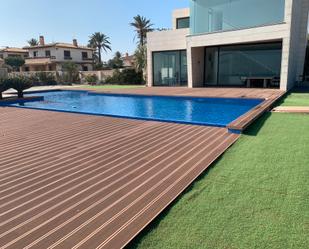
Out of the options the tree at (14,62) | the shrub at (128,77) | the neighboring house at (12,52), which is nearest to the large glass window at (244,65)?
the shrub at (128,77)

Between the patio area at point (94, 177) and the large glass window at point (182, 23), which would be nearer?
the patio area at point (94, 177)

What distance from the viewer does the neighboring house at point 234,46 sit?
14.9 meters

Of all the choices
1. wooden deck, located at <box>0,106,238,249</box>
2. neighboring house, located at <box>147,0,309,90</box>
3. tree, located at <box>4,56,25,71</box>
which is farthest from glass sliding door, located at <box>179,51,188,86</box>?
tree, located at <box>4,56,25,71</box>

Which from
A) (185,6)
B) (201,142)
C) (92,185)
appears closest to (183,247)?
(92,185)

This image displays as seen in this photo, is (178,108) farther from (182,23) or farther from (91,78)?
(91,78)

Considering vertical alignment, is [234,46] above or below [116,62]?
below

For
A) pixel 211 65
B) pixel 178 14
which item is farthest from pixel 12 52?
pixel 211 65

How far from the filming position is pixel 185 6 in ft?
83.2

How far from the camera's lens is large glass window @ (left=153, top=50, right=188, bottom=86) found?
2066 cm

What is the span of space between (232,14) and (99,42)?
42529 mm

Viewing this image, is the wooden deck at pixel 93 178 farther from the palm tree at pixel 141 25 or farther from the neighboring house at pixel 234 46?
the palm tree at pixel 141 25

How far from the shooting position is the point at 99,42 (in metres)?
54.4

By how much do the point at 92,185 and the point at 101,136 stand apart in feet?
8.72

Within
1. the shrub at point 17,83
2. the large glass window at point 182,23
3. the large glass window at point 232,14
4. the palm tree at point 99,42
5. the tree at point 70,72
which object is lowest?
the shrub at point 17,83
